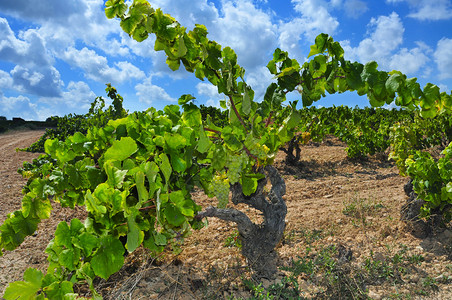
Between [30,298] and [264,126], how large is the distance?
6.92 feet

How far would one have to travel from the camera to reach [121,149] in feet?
5.51

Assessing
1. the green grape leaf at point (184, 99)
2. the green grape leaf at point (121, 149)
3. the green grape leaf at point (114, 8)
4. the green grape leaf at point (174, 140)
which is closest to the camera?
the green grape leaf at point (121, 149)

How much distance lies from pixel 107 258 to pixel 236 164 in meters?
1.23

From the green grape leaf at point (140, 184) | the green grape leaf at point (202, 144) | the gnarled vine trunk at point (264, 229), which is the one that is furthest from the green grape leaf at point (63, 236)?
the gnarled vine trunk at point (264, 229)

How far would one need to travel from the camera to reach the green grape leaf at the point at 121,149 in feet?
5.47

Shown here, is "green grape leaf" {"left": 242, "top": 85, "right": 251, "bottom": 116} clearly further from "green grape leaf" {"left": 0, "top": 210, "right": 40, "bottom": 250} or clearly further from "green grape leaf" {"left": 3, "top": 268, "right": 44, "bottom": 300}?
"green grape leaf" {"left": 0, "top": 210, "right": 40, "bottom": 250}

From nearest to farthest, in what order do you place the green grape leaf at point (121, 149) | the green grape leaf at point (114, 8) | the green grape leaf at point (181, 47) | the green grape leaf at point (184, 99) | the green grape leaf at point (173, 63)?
the green grape leaf at point (121, 149)
the green grape leaf at point (181, 47)
the green grape leaf at point (114, 8)
the green grape leaf at point (184, 99)
the green grape leaf at point (173, 63)

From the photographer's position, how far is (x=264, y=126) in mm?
2861

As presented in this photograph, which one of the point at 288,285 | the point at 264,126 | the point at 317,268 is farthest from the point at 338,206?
the point at 264,126

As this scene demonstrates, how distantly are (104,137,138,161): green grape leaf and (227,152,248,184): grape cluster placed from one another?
901mm

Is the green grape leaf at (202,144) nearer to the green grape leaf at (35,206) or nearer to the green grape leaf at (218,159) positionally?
A: the green grape leaf at (218,159)

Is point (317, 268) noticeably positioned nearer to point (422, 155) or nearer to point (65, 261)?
point (422, 155)

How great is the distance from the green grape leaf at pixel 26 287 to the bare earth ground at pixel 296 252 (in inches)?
49.7

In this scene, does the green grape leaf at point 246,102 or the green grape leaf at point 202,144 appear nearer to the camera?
the green grape leaf at point 202,144
